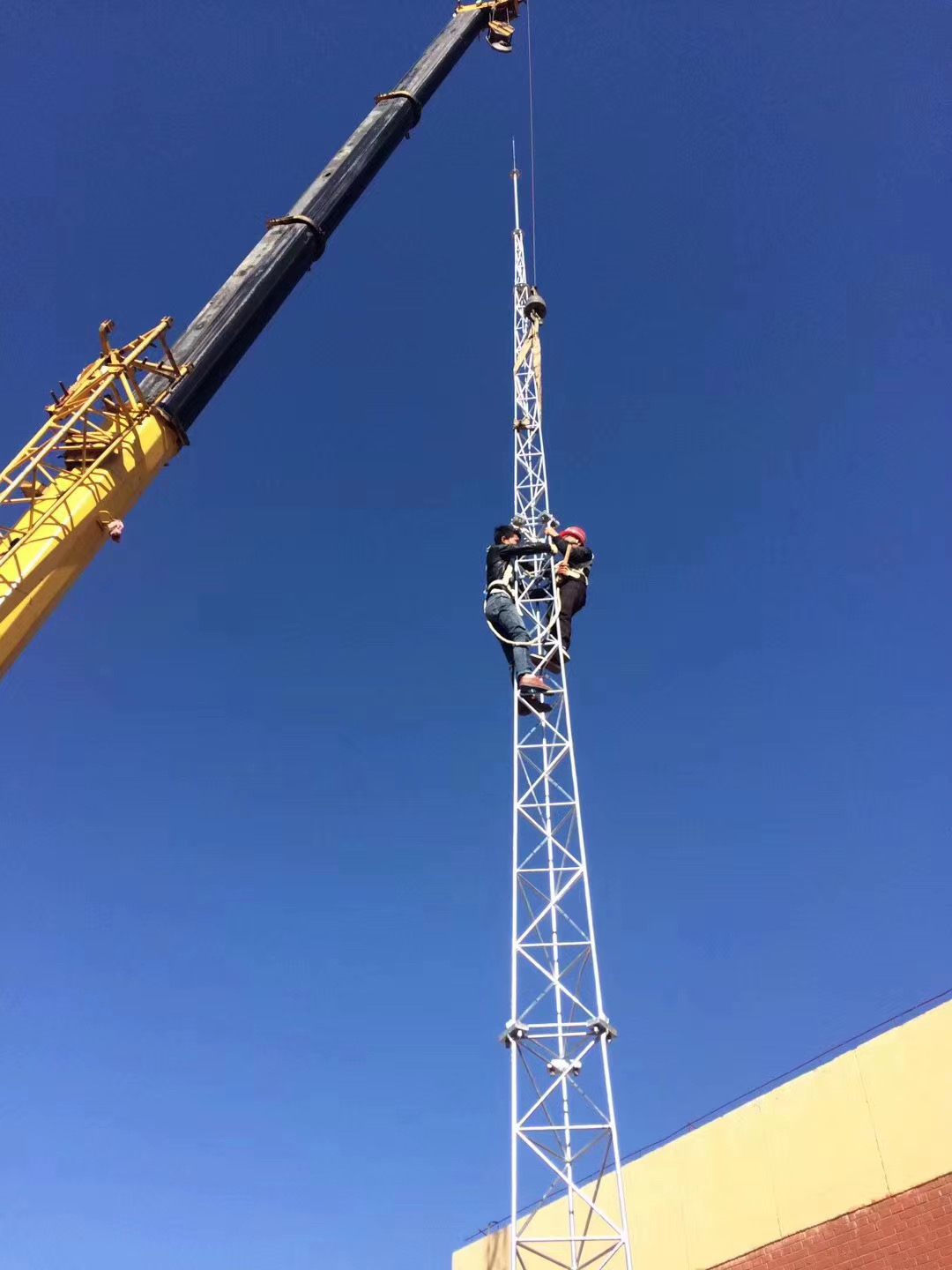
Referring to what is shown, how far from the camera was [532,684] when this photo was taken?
20297mm

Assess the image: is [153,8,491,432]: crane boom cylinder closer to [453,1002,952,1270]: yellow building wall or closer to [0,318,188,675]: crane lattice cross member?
[0,318,188,675]: crane lattice cross member

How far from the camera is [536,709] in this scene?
20.5 metres

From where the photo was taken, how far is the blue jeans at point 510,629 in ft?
69.2

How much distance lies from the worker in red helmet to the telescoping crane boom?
8.57m

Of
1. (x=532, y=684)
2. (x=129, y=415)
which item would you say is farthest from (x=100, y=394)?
(x=532, y=684)

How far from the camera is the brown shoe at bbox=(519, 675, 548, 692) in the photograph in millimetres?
20312

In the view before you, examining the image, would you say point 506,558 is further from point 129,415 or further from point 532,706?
point 129,415

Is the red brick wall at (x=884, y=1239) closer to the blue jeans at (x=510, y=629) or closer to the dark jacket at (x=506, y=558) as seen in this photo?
the blue jeans at (x=510, y=629)

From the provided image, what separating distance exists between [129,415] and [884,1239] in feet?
50.6

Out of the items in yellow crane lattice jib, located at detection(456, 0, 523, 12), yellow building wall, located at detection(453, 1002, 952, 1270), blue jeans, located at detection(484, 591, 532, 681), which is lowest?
yellow building wall, located at detection(453, 1002, 952, 1270)

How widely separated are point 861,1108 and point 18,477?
14801mm

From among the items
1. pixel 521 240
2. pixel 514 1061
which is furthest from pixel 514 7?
pixel 514 1061

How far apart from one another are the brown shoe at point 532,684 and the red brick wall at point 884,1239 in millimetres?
9977

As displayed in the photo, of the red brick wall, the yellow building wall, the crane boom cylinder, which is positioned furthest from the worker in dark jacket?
the red brick wall
